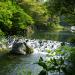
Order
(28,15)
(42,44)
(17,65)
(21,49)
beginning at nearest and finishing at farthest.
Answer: (17,65)
(21,49)
(42,44)
(28,15)

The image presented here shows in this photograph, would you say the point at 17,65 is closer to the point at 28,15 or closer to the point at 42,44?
the point at 42,44

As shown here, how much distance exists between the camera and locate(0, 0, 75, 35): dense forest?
1479cm

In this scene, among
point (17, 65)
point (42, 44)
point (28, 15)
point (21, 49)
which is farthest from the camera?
point (28, 15)

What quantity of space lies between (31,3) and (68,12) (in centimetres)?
4974

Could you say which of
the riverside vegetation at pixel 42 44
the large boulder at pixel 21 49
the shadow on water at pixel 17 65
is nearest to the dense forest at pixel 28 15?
the riverside vegetation at pixel 42 44

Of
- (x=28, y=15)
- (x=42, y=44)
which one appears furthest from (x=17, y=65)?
(x=28, y=15)

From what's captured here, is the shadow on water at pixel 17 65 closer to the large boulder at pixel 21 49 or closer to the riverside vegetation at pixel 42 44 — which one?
the riverside vegetation at pixel 42 44

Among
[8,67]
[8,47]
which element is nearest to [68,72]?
[8,67]

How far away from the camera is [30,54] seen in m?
28.3

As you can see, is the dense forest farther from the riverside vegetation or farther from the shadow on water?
the shadow on water

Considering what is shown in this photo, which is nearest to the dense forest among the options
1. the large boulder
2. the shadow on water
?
the large boulder

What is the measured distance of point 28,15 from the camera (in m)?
53.2

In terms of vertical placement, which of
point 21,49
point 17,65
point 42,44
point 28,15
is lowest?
point 42,44

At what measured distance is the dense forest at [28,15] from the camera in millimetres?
14790
